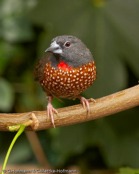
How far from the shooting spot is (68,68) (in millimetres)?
3086

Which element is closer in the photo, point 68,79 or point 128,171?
point 128,171

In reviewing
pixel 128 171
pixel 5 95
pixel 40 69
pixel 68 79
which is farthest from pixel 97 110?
pixel 5 95

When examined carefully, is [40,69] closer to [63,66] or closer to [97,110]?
[63,66]

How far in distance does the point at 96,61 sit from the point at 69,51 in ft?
3.34

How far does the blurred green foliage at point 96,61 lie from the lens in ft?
13.1

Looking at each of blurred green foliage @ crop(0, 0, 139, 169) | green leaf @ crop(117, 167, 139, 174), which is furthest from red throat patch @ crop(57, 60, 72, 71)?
green leaf @ crop(117, 167, 139, 174)

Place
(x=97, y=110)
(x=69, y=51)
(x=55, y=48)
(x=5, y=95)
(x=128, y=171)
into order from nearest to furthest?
(x=128, y=171) → (x=97, y=110) → (x=55, y=48) → (x=69, y=51) → (x=5, y=95)

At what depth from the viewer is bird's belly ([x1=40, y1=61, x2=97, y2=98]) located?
10.2ft

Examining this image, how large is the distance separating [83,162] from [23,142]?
0.99m

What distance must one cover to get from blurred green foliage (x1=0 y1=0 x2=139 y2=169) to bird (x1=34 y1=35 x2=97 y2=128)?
24.7 inches

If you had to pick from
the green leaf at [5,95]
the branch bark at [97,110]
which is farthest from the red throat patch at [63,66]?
the green leaf at [5,95]

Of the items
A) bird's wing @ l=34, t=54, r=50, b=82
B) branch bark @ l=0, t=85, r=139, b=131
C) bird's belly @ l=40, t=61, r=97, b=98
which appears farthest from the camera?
bird's wing @ l=34, t=54, r=50, b=82

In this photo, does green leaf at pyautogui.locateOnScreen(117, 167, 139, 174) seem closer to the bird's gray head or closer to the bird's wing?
the bird's gray head

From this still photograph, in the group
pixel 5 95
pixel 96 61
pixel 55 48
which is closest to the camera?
pixel 55 48
